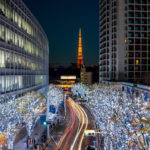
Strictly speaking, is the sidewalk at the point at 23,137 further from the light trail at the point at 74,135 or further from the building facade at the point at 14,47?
the building facade at the point at 14,47

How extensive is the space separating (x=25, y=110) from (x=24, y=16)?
2080cm

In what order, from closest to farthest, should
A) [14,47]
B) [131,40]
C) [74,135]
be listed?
[74,135]
[14,47]
[131,40]

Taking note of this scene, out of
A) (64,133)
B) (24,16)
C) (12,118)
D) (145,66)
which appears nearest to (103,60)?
(145,66)

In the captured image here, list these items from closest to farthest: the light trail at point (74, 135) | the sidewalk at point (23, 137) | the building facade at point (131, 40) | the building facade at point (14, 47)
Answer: the sidewalk at point (23, 137), the light trail at point (74, 135), the building facade at point (14, 47), the building facade at point (131, 40)

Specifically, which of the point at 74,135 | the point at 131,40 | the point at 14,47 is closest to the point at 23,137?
the point at 74,135

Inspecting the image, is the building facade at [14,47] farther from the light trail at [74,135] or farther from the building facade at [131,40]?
the building facade at [131,40]

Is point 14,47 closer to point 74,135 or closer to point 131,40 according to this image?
point 74,135

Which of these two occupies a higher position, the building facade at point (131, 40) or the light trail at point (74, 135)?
the building facade at point (131, 40)

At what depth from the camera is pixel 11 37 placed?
30.8 meters

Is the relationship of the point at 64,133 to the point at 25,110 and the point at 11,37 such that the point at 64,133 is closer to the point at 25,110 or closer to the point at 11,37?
the point at 25,110

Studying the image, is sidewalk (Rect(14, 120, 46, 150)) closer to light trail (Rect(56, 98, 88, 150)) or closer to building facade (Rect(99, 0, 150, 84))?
light trail (Rect(56, 98, 88, 150))

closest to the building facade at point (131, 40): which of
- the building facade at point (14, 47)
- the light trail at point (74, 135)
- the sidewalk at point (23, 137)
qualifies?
the light trail at point (74, 135)

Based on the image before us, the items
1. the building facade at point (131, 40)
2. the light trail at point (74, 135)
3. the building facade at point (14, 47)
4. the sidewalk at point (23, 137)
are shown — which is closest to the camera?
the sidewalk at point (23, 137)

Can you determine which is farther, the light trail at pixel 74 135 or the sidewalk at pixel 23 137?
the light trail at pixel 74 135
